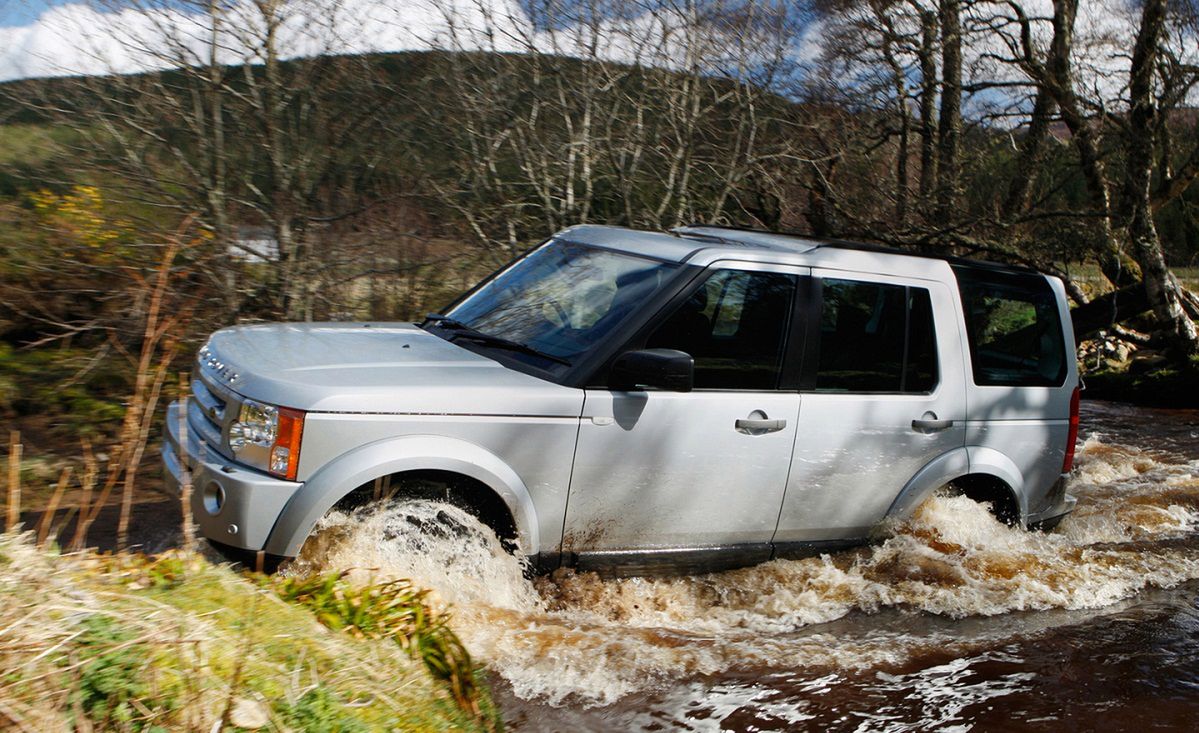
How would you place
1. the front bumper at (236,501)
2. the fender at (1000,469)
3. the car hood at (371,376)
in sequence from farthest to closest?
1. the fender at (1000,469)
2. the car hood at (371,376)
3. the front bumper at (236,501)

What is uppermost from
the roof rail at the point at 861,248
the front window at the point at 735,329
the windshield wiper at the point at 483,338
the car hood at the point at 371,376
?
the roof rail at the point at 861,248

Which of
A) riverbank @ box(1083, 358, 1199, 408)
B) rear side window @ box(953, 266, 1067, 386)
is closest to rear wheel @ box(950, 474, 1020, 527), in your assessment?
rear side window @ box(953, 266, 1067, 386)

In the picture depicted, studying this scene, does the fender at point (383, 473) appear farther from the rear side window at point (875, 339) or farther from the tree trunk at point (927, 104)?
the tree trunk at point (927, 104)

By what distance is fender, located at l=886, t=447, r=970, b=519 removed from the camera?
595 cm

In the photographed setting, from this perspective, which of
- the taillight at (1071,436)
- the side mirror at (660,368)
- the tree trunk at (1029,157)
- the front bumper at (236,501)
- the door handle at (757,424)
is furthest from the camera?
the tree trunk at (1029,157)

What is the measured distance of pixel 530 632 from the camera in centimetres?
484

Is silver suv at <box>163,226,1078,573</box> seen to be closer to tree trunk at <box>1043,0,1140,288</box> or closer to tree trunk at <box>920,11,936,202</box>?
tree trunk at <box>920,11,936,202</box>

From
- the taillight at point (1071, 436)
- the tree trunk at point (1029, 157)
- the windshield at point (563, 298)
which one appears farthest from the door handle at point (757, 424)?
the tree trunk at point (1029, 157)

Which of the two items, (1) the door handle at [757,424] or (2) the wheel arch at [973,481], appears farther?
(2) the wheel arch at [973,481]

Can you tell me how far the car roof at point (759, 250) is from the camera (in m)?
5.57

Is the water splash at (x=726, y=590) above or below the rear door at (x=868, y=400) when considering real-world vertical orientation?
below

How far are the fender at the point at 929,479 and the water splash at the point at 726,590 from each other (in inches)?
5.8

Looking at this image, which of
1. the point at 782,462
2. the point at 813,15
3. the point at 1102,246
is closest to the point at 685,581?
the point at 782,462

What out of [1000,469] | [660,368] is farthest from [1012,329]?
[660,368]
